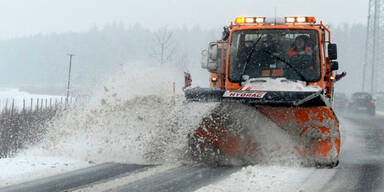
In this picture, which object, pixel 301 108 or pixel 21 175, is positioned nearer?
pixel 21 175

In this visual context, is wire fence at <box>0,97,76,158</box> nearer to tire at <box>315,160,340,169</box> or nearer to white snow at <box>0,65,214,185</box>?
white snow at <box>0,65,214,185</box>

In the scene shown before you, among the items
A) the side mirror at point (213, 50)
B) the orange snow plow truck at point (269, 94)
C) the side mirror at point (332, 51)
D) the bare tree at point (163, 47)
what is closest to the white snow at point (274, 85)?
the orange snow plow truck at point (269, 94)

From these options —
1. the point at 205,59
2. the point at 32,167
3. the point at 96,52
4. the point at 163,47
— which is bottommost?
the point at 32,167

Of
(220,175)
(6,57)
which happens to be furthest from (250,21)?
(6,57)

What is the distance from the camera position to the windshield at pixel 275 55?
7461 mm

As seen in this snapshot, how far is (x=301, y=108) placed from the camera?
6555mm

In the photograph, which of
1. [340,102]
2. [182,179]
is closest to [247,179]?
[182,179]

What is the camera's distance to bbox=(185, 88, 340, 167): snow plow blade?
644 cm

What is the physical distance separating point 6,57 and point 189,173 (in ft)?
476

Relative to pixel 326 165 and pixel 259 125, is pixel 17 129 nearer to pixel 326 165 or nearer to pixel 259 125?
pixel 259 125

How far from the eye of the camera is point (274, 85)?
7.19 m

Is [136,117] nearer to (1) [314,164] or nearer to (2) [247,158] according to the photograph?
(2) [247,158]

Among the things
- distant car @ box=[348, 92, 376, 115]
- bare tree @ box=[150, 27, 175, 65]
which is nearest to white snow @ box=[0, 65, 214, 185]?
distant car @ box=[348, 92, 376, 115]

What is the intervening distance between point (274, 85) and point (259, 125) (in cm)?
75
